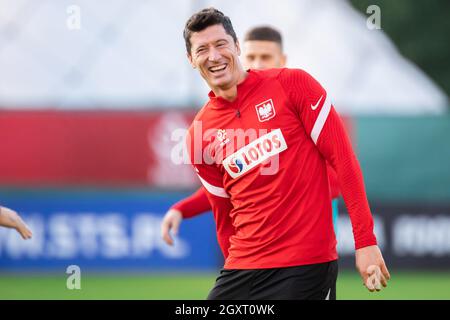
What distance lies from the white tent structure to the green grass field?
13.2 feet

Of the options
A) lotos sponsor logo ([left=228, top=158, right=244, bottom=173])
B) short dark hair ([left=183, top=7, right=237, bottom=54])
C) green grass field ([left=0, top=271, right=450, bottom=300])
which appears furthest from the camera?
green grass field ([left=0, top=271, right=450, bottom=300])

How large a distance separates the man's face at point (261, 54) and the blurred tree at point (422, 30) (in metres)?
14.4

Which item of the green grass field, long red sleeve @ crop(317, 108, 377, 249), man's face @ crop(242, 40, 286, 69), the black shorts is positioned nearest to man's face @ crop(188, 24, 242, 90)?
long red sleeve @ crop(317, 108, 377, 249)

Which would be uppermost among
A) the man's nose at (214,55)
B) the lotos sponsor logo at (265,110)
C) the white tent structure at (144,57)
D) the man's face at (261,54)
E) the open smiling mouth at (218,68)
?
the white tent structure at (144,57)

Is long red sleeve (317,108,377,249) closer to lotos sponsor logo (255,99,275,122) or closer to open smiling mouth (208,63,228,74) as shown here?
lotos sponsor logo (255,99,275,122)

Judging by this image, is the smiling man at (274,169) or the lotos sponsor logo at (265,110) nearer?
the smiling man at (274,169)

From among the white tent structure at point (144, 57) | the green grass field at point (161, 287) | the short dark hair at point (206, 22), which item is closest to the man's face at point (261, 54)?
the short dark hair at point (206, 22)

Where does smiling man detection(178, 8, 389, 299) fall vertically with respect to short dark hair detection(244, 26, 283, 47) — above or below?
below

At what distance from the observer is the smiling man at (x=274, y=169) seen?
5.36 meters

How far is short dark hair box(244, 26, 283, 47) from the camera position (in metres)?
7.48

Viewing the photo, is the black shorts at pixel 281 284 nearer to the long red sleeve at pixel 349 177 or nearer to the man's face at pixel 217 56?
the long red sleeve at pixel 349 177

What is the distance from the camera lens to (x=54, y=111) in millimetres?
13555

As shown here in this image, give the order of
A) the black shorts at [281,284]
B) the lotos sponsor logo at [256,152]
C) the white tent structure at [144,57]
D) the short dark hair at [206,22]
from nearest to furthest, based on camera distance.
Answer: the black shorts at [281,284]
the lotos sponsor logo at [256,152]
the short dark hair at [206,22]
the white tent structure at [144,57]
